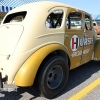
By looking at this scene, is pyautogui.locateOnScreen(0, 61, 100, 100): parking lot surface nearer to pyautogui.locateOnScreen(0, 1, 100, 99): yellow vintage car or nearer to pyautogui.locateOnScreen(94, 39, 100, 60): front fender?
pyautogui.locateOnScreen(0, 1, 100, 99): yellow vintage car

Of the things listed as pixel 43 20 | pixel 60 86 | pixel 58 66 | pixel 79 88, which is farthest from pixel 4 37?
pixel 79 88

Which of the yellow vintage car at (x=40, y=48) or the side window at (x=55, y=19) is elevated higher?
the side window at (x=55, y=19)

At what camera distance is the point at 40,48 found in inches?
127

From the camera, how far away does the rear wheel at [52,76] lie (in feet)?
10.4

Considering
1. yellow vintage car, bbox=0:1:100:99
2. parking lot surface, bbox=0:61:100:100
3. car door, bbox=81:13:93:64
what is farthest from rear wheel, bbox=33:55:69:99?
car door, bbox=81:13:93:64

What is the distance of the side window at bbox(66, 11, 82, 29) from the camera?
Answer: 13.3 feet

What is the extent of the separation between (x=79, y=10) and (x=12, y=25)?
5.91 ft

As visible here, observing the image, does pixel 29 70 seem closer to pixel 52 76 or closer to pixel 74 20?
pixel 52 76

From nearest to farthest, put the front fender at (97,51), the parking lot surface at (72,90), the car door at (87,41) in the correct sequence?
the parking lot surface at (72,90) → the car door at (87,41) → the front fender at (97,51)

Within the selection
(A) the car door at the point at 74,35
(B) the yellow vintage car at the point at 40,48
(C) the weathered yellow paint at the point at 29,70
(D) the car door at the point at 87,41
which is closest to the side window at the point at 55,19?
(B) the yellow vintage car at the point at 40,48

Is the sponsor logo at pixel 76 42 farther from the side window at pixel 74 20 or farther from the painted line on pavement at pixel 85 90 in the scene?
the painted line on pavement at pixel 85 90

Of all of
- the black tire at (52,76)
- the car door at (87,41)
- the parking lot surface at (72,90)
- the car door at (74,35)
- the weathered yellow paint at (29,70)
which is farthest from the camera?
the car door at (87,41)

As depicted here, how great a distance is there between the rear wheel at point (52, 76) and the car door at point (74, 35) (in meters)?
0.43

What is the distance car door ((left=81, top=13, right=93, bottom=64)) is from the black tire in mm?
1064
